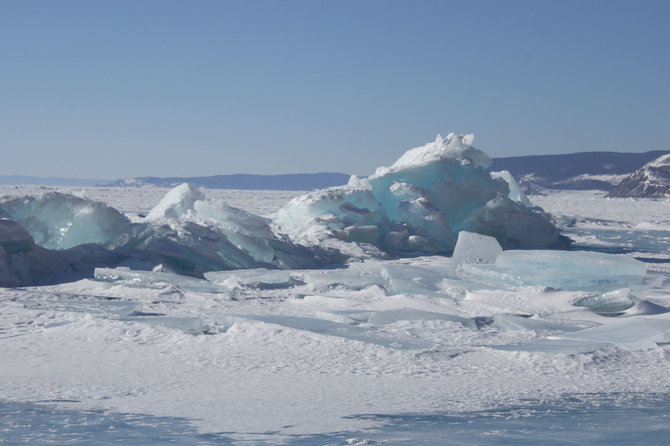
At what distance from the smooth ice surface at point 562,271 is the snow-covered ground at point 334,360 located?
0.20 m

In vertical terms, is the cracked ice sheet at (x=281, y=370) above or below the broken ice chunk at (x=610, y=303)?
below

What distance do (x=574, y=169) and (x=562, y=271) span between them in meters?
47.0

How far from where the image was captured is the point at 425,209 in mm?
8125

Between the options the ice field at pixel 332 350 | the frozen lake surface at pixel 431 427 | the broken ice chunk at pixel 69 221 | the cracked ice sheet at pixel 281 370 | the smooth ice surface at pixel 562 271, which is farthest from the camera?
the broken ice chunk at pixel 69 221

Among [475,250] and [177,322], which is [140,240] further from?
[475,250]

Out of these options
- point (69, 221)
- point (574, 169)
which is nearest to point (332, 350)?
point (69, 221)

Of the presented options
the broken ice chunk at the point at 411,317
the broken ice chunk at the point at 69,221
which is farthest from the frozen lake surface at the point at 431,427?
the broken ice chunk at the point at 69,221

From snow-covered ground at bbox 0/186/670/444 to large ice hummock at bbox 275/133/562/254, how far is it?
2909 mm

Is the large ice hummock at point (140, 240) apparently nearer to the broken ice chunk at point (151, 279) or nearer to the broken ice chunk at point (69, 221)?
the broken ice chunk at point (69, 221)

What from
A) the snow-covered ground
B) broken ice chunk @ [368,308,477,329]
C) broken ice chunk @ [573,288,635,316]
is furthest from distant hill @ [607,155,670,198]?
broken ice chunk @ [368,308,477,329]

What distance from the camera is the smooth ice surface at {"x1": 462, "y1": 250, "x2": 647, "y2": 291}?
495 centimetres

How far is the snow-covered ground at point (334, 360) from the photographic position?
7.59 feet

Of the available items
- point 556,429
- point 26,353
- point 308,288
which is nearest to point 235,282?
point 308,288

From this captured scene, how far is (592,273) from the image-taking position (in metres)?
5.10
